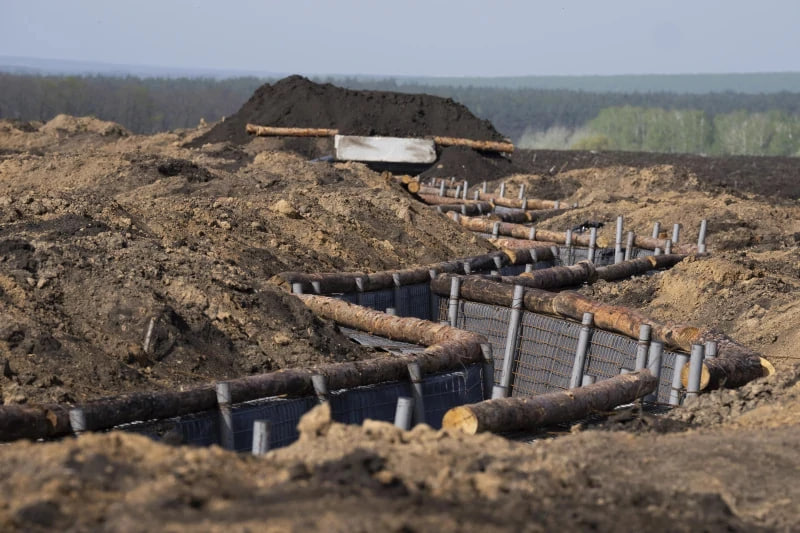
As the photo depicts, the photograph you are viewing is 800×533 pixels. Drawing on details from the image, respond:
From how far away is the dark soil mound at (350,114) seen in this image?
3756 centimetres

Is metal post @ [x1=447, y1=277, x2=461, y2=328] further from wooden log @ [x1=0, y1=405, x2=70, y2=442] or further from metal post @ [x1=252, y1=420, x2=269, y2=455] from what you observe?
metal post @ [x1=252, y1=420, x2=269, y2=455]

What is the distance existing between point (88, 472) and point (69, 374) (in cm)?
434

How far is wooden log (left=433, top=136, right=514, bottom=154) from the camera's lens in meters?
35.8

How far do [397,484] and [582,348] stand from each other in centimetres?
672

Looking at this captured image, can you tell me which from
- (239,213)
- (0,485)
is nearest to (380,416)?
(0,485)

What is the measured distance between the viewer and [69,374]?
9164mm

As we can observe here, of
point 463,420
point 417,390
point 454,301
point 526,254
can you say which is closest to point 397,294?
point 454,301

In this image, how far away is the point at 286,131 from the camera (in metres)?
36.2

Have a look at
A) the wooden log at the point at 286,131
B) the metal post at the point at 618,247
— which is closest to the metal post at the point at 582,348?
the metal post at the point at 618,247

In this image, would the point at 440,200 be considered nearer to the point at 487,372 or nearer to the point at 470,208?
the point at 470,208

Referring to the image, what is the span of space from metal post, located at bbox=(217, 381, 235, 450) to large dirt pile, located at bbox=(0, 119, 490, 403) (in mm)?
1239

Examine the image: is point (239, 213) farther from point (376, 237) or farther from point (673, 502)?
point (673, 502)

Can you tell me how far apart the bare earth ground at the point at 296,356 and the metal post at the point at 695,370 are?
496 millimetres

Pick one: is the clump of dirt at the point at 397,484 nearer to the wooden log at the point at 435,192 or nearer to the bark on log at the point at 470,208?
the bark on log at the point at 470,208
